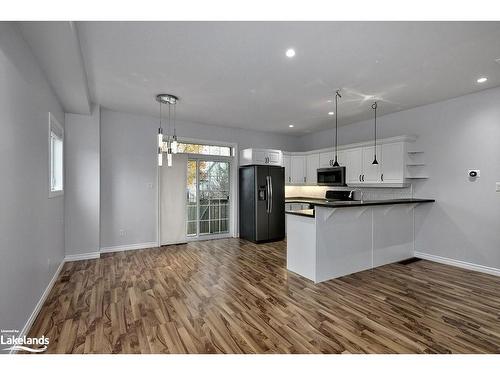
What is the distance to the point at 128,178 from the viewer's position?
486 centimetres

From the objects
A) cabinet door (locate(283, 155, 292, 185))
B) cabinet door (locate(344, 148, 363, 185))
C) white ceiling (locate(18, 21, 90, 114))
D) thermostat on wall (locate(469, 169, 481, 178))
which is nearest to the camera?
white ceiling (locate(18, 21, 90, 114))

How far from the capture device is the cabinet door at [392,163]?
445 centimetres

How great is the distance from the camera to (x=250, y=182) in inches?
221

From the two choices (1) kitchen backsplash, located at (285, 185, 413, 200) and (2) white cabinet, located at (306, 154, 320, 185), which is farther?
(2) white cabinet, located at (306, 154, 320, 185)

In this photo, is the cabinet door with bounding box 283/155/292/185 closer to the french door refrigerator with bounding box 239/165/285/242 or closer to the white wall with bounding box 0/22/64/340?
the french door refrigerator with bounding box 239/165/285/242

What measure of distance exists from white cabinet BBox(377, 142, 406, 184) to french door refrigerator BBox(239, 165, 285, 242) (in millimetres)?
2127

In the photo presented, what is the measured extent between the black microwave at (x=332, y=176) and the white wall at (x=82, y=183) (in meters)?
4.64

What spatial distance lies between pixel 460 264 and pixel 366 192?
2.02 metres

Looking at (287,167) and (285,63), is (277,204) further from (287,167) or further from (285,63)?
(285,63)

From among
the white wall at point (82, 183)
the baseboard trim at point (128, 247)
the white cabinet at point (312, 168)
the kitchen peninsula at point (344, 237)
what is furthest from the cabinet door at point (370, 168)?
the white wall at point (82, 183)

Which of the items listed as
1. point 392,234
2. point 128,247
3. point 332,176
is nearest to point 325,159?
point 332,176

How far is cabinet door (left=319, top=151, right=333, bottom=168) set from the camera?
19.2ft

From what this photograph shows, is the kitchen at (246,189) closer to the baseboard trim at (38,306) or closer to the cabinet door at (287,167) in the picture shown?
the baseboard trim at (38,306)

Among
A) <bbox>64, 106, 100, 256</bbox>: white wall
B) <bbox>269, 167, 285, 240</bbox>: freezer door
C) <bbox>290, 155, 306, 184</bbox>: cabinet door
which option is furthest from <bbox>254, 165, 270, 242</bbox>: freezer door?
<bbox>64, 106, 100, 256</bbox>: white wall
